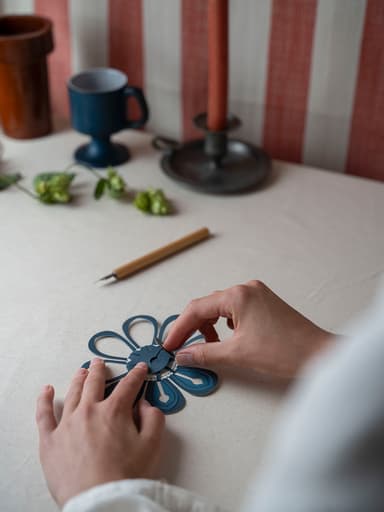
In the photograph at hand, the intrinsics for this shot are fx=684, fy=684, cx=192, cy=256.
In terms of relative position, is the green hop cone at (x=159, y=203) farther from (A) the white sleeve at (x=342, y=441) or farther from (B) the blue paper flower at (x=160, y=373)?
(A) the white sleeve at (x=342, y=441)

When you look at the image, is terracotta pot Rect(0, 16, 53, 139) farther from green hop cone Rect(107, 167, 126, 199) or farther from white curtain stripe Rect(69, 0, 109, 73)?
green hop cone Rect(107, 167, 126, 199)

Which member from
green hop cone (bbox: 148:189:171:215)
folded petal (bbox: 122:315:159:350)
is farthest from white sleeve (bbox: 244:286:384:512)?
green hop cone (bbox: 148:189:171:215)

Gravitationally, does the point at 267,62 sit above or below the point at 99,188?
above

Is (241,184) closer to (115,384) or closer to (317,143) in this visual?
(317,143)

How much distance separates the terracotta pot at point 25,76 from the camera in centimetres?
112

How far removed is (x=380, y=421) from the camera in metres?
0.34

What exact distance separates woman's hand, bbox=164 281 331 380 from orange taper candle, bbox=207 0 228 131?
1.31 ft

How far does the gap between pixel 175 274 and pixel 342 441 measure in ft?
1.80

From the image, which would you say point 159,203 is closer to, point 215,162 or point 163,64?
point 215,162

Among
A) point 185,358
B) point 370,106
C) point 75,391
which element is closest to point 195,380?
point 185,358

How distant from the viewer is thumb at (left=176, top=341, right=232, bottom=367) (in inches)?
27.9

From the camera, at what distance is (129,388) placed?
2.22 ft

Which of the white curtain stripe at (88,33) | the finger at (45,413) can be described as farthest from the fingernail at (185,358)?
the white curtain stripe at (88,33)

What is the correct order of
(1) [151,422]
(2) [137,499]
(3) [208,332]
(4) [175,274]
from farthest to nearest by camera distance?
(4) [175,274] < (3) [208,332] < (1) [151,422] < (2) [137,499]
